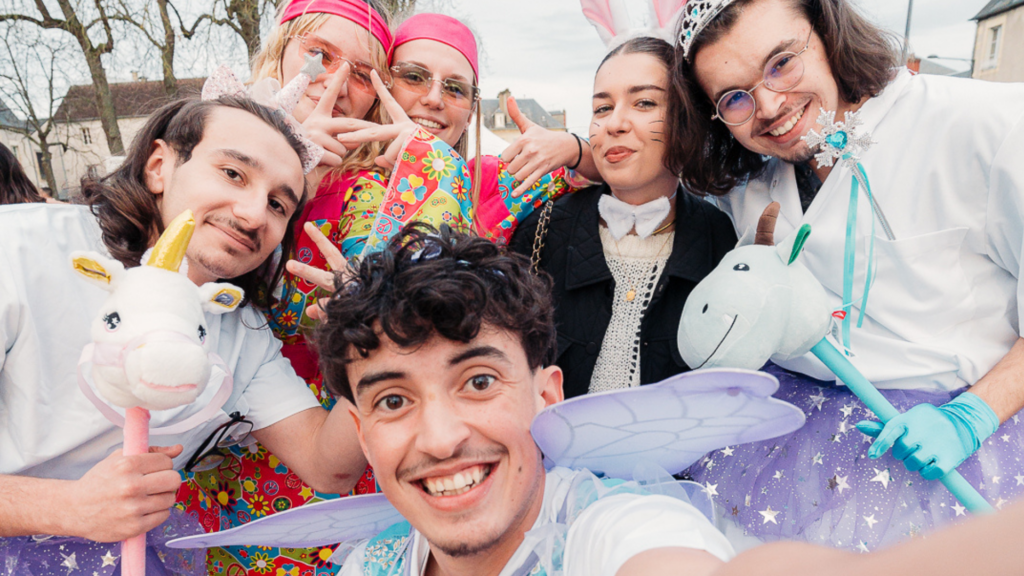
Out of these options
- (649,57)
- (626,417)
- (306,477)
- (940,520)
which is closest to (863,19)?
(649,57)

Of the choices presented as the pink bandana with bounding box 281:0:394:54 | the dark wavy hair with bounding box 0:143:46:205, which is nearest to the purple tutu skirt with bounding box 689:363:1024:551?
the pink bandana with bounding box 281:0:394:54

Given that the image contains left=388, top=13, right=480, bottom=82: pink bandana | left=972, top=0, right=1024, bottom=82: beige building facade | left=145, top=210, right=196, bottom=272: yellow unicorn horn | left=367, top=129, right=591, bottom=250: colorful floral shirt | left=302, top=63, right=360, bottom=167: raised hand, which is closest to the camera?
left=145, top=210, right=196, bottom=272: yellow unicorn horn

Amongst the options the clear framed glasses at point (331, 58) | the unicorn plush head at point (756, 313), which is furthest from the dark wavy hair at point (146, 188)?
the unicorn plush head at point (756, 313)

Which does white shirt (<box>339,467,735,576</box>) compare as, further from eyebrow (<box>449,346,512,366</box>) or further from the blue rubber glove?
the blue rubber glove

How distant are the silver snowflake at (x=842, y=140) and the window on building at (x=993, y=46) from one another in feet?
117

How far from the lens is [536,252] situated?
2.26 meters

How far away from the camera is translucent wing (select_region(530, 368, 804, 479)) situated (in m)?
0.96

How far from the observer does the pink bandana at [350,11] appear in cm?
246

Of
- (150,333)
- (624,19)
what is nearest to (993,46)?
(624,19)

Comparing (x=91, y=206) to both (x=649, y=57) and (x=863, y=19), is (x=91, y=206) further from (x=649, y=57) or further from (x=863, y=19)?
(x=863, y=19)

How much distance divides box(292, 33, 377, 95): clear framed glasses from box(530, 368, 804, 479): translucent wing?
5.83ft

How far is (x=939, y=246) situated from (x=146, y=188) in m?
2.28

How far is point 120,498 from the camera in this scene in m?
1.29

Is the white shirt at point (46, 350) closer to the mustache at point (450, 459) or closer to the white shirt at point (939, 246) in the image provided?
the mustache at point (450, 459)
